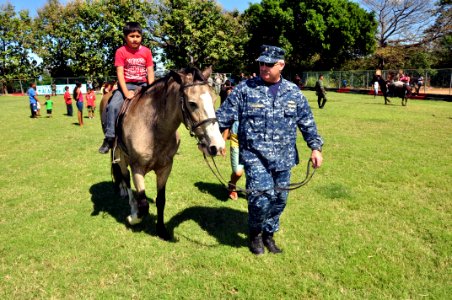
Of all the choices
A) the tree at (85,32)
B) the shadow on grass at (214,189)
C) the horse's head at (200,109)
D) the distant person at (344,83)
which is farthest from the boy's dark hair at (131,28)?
the tree at (85,32)

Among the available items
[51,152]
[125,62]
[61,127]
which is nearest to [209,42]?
[61,127]

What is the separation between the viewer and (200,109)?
3557mm

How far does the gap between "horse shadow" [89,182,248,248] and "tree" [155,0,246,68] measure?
40.4 meters

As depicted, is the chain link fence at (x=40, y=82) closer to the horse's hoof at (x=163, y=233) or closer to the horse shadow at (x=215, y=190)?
the horse shadow at (x=215, y=190)

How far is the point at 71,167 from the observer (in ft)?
28.5

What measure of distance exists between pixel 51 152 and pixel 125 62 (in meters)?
6.77

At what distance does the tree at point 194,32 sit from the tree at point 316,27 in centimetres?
437

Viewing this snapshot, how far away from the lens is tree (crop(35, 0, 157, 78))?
46594 millimetres

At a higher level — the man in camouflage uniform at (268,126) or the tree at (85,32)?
the tree at (85,32)

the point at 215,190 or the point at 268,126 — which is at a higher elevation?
the point at 268,126

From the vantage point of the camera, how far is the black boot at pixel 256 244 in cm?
433

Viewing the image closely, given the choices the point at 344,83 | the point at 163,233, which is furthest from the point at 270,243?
the point at 344,83

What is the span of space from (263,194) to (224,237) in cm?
119

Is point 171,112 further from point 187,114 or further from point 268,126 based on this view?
point 268,126
